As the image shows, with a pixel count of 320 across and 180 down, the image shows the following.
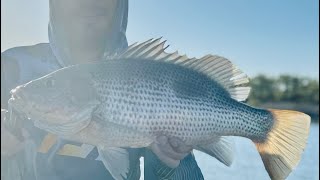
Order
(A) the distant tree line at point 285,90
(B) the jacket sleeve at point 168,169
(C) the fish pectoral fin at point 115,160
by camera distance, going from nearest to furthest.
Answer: (C) the fish pectoral fin at point 115,160 < (B) the jacket sleeve at point 168,169 < (A) the distant tree line at point 285,90

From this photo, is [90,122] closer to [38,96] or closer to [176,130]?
[38,96]

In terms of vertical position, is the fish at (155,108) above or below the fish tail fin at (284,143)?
above

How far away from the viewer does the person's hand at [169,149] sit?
1.65m

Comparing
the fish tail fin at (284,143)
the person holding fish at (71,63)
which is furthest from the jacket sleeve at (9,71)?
the fish tail fin at (284,143)

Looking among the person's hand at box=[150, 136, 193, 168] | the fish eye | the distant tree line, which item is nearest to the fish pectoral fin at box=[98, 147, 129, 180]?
the person's hand at box=[150, 136, 193, 168]

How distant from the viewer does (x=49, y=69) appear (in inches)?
86.7

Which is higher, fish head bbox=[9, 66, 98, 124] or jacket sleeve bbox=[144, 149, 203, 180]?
fish head bbox=[9, 66, 98, 124]

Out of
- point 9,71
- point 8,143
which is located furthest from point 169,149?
point 9,71

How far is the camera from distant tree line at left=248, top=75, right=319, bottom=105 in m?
40.5

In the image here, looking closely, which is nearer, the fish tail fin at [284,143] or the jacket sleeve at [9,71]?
the fish tail fin at [284,143]

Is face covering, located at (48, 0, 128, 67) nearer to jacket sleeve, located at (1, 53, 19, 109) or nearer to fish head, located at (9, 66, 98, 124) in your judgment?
jacket sleeve, located at (1, 53, 19, 109)

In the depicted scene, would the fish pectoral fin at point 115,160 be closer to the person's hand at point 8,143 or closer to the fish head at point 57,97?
the fish head at point 57,97

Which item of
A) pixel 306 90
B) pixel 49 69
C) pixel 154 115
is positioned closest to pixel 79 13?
pixel 49 69

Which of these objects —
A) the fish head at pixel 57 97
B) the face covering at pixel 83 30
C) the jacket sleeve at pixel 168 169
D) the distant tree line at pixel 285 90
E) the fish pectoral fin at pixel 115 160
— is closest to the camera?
the fish head at pixel 57 97
